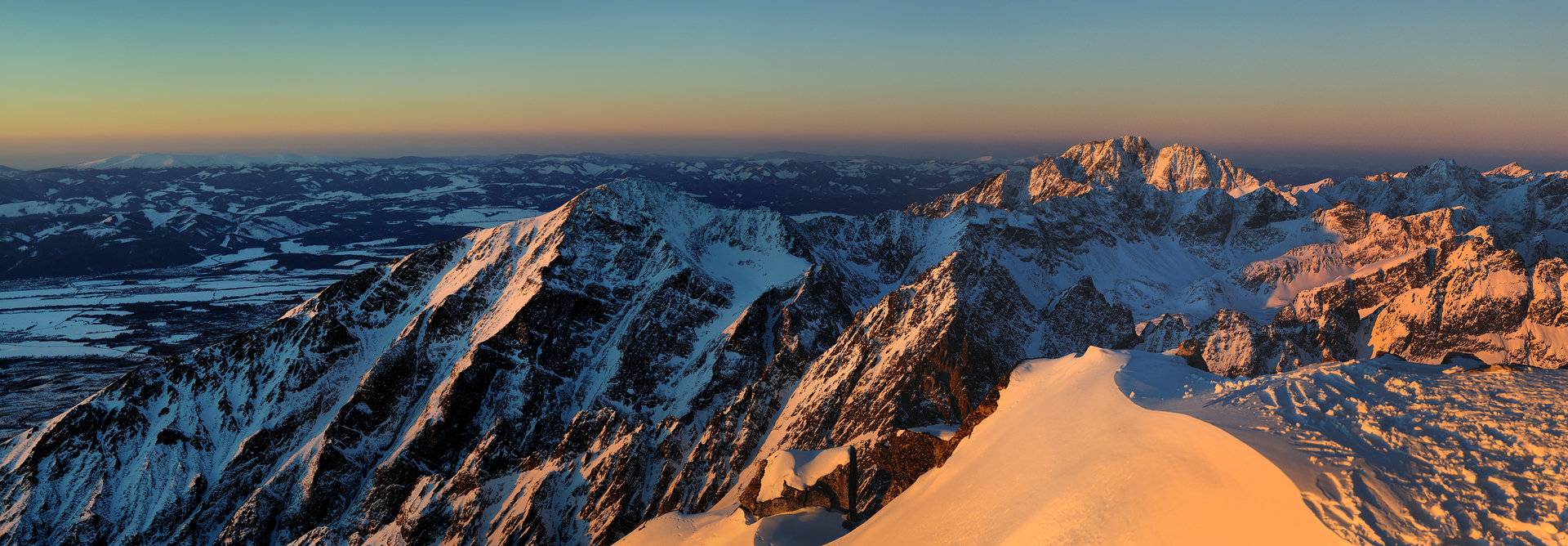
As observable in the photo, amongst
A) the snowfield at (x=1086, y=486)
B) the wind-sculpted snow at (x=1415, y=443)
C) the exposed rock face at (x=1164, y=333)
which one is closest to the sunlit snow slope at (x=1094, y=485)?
the snowfield at (x=1086, y=486)

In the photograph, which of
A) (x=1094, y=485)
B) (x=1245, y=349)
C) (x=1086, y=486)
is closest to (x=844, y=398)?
(x=1086, y=486)

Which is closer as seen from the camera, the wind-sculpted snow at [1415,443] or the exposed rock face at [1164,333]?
the wind-sculpted snow at [1415,443]

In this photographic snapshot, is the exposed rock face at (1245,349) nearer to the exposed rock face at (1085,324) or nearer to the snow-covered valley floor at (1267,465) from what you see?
the exposed rock face at (1085,324)

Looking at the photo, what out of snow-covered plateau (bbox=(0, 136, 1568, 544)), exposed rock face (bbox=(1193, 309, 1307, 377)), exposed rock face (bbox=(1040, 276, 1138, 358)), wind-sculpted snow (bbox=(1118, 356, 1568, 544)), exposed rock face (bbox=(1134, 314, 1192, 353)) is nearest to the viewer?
wind-sculpted snow (bbox=(1118, 356, 1568, 544))

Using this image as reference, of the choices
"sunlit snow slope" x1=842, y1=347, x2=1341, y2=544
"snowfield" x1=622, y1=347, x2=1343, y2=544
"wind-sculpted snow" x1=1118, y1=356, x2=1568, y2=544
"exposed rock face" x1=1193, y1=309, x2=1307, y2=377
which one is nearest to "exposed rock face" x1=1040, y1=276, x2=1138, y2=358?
"exposed rock face" x1=1193, y1=309, x2=1307, y2=377

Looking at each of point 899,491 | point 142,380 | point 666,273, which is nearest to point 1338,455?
point 899,491

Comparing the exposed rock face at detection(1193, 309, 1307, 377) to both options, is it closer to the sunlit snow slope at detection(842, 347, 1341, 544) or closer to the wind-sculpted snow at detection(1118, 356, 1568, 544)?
Result: the sunlit snow slope at detection(842, 347, 1341, 544)

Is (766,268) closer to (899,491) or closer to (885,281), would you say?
(885,281)
